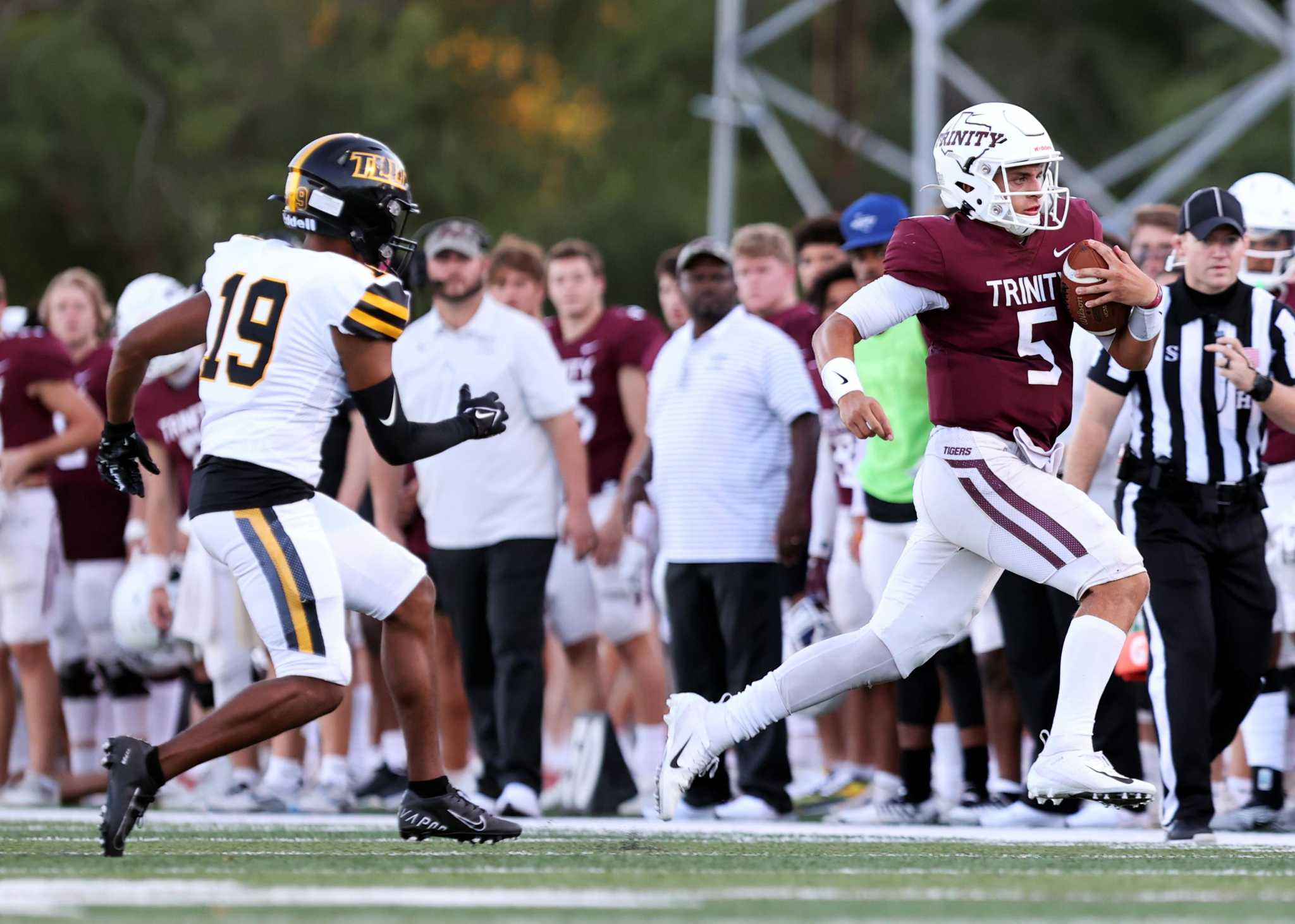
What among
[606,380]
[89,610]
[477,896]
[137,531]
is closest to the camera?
[477,896]

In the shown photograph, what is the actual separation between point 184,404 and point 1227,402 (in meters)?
4.23

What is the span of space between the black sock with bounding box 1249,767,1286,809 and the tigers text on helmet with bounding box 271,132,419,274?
11.3 feet

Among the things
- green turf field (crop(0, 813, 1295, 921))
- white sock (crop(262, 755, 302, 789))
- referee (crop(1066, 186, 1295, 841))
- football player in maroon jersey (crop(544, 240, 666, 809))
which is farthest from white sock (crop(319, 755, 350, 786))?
referee (crop(1066, 186, 1295, 841))

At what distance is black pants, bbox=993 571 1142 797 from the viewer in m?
7.75

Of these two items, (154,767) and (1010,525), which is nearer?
(154,767)

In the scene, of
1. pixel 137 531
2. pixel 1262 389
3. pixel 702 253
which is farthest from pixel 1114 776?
pixel 137 531

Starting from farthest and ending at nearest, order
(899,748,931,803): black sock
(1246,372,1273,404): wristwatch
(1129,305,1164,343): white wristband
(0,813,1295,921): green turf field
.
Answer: (899,748,931,803): black sock → (1246,372,1273,404): wristwatch → (1129,305,1164,343): white wristband → (0,813,1295,921): green turf field

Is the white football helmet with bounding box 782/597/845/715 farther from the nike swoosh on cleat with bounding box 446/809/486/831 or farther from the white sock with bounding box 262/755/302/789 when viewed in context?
the nike swoosh on cleat with bounding box 446/809/486/831

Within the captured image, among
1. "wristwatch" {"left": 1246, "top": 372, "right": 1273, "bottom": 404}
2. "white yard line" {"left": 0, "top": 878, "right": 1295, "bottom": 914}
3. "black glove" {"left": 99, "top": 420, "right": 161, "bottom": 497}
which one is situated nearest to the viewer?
"white yard line" {"left": 0, "top": 878, "right": 1295, "bottom": 914}

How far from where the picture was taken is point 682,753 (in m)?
6.43

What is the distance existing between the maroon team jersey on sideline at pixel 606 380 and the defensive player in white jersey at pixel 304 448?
3203 mm

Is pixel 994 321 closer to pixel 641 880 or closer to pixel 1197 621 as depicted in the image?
pixel 1197 621

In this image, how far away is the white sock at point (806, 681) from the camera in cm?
624

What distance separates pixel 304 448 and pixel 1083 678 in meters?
2.11
